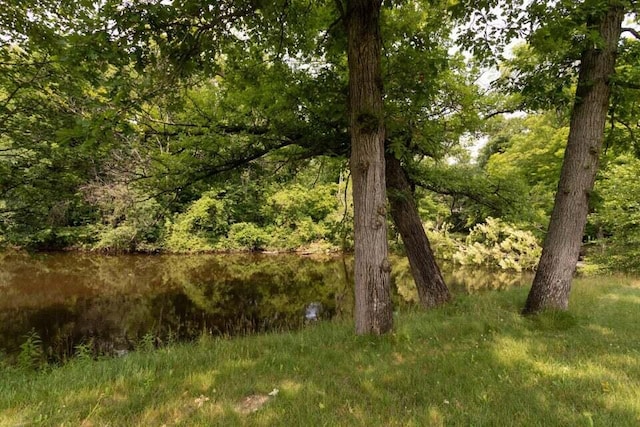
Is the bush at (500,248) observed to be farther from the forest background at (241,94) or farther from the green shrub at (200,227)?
the green shrub at (200,227)

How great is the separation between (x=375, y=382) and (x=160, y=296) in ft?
38.8

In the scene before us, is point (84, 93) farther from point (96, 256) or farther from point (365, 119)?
point (96, 256)

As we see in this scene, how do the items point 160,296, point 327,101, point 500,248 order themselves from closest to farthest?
point 327,101 < point 160,296 < point 500,248

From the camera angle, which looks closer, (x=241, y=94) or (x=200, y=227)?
(x=241, y=94)

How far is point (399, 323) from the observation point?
5562mm

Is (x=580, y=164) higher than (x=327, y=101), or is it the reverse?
(x=327, y=101)

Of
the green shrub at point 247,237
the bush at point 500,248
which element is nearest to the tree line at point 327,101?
the bush at point 500,248

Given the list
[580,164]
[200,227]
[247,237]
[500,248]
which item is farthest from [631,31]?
[200,227]

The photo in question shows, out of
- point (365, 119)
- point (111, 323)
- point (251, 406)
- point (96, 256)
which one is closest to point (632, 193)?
point (365, 119)

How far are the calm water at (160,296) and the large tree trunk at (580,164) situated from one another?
5035 mm

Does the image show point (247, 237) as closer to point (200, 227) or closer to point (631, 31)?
point (200, 227)

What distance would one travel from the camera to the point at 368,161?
434 centimetres

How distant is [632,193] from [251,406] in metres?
16.2

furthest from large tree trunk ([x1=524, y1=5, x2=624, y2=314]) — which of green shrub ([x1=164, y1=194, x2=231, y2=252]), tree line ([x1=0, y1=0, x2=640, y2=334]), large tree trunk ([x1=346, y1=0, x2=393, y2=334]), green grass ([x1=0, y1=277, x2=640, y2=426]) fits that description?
green shrub ([x1=164, y1=194, x2=231, y2=252])
